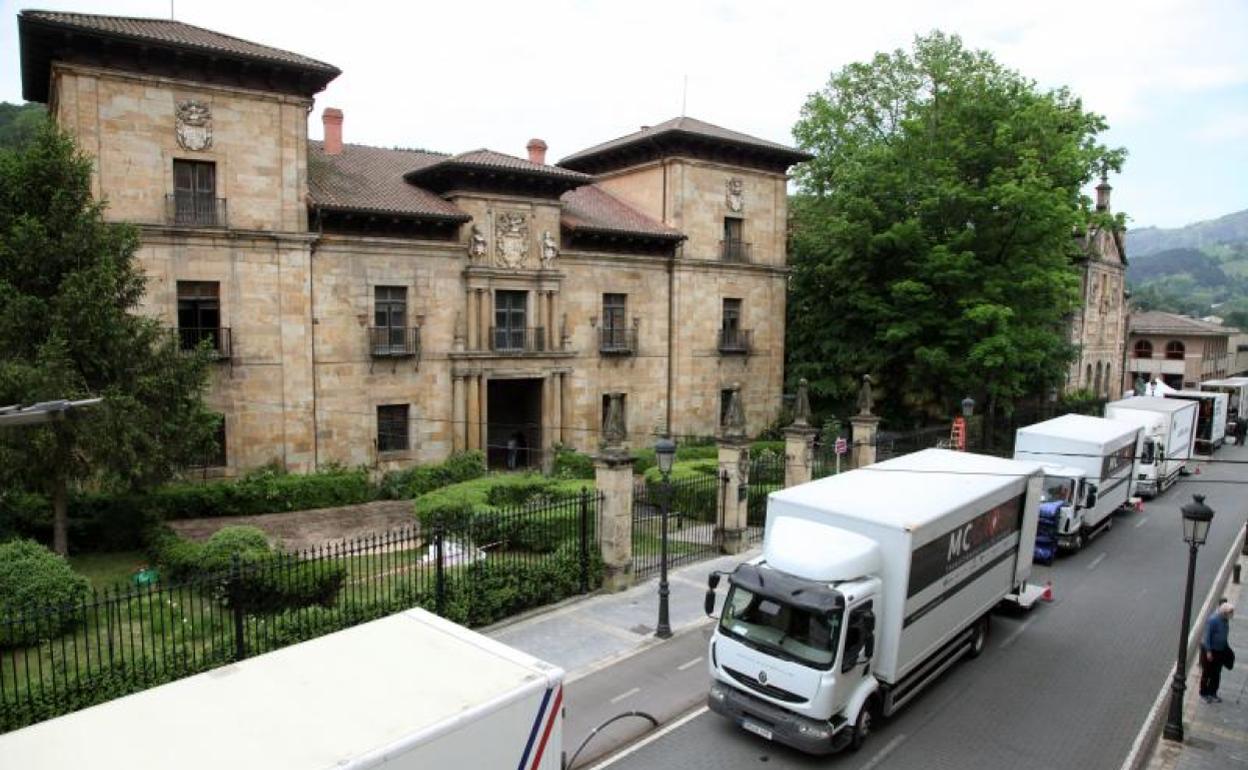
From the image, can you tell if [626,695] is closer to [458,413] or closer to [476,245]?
[458,413]

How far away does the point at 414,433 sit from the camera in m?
27.3

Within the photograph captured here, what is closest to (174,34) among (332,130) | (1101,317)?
(332,130)

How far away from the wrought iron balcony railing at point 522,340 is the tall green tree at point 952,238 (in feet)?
42.3

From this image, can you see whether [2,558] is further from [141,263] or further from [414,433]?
[414,433]

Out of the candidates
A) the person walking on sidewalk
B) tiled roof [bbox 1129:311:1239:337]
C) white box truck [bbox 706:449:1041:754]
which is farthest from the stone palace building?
tiled roof [bbox 1129:311:1239:337]

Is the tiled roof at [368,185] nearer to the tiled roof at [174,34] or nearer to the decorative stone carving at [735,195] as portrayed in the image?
the tiled roof at [174,34]

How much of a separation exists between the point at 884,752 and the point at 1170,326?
67913mm

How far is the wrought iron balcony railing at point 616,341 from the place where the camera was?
3186 cm

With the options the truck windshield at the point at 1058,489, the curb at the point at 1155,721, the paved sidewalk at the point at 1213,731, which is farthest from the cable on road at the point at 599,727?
Result: the truck windshield at the point at 1058,489

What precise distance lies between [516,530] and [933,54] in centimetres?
3015

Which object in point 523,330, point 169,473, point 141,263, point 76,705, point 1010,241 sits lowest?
point 76,705

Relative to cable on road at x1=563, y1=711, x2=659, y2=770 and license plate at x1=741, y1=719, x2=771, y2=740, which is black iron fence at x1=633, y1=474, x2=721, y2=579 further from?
license plate at x1=741, y1=719, x2=771, y2=740

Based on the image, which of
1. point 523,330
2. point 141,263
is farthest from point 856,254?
point 141,263

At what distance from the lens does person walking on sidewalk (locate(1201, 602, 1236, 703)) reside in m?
12.0
